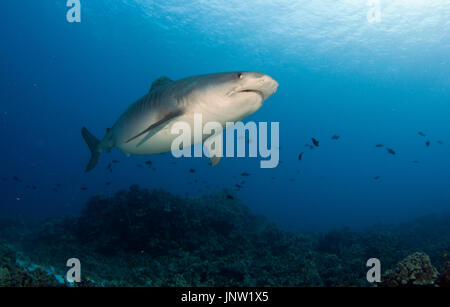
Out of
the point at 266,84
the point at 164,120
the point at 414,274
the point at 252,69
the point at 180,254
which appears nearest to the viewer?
the point at 266,84

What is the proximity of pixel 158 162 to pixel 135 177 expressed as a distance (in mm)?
12782

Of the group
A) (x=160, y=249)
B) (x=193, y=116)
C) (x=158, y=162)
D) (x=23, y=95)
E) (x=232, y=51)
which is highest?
(x=23, y=95)

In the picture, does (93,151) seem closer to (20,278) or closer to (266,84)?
(20,278)

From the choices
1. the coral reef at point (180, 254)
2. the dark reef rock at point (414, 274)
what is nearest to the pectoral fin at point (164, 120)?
the coral reef at point (180, 254)

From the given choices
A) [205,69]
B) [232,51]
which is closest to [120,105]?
[205,69]

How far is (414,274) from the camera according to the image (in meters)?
3.65

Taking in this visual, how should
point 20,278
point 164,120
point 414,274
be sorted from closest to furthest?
point 414,274 → point 164,120 → point 20,278

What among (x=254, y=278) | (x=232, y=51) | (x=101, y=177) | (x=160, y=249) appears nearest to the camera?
(x=254, y=278)

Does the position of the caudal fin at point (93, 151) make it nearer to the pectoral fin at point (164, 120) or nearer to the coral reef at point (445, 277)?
the pectoral fin at point (164, 120)

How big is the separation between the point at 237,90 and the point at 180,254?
573 cm

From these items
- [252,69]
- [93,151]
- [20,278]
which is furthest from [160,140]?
[252,69]

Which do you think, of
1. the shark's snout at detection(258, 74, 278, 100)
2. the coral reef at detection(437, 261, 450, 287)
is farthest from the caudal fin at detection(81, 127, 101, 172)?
the coral reef at detection(437, 261, 450, 287)

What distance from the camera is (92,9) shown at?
45.4m

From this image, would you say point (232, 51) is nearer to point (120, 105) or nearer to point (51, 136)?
point (120, 105)
